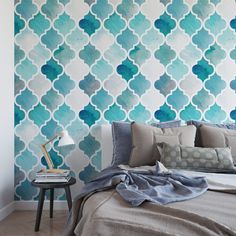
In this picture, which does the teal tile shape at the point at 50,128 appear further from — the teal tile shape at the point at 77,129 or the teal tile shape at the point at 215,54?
the teal tile shape at the point at 215,54

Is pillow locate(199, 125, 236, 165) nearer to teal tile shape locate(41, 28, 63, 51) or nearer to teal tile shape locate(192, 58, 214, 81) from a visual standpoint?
teal tile shape locate(192, 58, 214, 81)

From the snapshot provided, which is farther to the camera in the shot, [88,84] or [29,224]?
[88,84]

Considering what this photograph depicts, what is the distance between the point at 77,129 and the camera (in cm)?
371

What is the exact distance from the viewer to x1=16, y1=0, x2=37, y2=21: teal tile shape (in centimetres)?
368

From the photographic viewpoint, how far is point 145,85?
3691 mm

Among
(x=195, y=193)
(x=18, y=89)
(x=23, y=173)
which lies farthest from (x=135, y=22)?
(x=195, y=193)

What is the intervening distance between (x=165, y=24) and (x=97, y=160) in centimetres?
157

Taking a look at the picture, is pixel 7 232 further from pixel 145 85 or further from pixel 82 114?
pixel 145 85

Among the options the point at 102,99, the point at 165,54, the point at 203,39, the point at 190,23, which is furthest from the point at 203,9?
the point at 102,99

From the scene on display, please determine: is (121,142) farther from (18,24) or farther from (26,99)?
(18,24)

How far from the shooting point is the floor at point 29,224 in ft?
9.94

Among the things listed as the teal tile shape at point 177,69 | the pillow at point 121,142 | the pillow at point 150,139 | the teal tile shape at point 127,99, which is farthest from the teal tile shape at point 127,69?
the pillow at point 150,139

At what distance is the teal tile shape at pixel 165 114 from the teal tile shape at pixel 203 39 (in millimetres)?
709

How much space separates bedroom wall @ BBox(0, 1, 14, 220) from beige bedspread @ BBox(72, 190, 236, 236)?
1.85 meters
